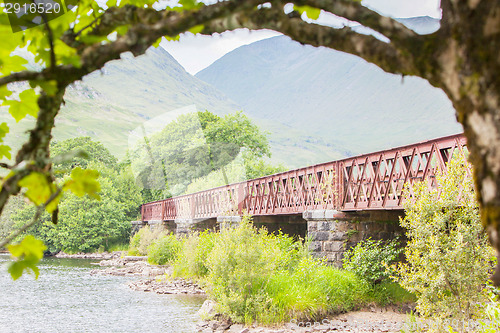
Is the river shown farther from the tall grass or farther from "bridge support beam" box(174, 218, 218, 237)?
"bridge support beam" box(174, 218, 218, 237)

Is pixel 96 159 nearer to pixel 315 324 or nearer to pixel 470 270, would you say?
pixel 315 324

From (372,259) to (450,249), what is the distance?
462 cm

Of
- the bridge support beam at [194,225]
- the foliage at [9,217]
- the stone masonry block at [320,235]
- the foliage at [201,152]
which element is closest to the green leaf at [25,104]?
the stone masonry block at [320,235]

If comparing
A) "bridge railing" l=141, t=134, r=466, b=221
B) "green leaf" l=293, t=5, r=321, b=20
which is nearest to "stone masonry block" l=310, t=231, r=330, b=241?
"bridge railing" l=141, t=134, r=466, b=221

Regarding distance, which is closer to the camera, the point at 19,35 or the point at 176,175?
the point at 19,35

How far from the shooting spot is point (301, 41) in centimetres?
224

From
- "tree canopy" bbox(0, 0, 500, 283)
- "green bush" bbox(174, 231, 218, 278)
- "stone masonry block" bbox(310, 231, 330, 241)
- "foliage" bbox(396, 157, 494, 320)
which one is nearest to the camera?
"tree canopy" bbox(0, 0, 500, 283)

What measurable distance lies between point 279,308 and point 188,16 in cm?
1214

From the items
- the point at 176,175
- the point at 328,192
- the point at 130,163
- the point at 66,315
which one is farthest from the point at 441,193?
the point at 130,163

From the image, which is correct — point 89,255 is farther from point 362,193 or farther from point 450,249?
point 450,249

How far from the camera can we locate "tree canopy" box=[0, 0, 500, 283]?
159 cm

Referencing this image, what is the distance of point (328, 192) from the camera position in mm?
16781

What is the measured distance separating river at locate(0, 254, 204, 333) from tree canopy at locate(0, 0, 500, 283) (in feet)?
39.3

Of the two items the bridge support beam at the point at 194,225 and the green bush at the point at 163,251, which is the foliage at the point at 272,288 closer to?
the green bush at the point at 163,251
